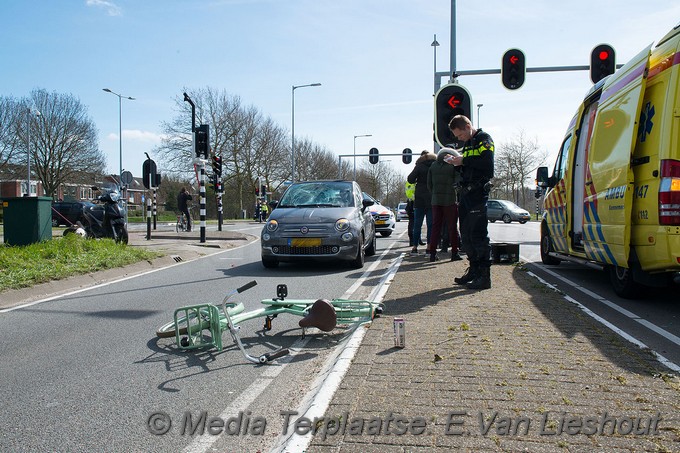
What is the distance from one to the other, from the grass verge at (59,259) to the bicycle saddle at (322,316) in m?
4.74

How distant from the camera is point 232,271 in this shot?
33.3 feet

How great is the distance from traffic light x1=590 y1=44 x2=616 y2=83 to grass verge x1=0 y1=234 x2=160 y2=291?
12211 millimetres

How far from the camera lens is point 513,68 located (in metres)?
14.7

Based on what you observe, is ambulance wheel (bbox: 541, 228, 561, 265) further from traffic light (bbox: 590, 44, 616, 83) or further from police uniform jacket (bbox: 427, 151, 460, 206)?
traffic light (bbox: 590, 44, 616, 83)

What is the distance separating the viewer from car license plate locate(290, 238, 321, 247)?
982 cm

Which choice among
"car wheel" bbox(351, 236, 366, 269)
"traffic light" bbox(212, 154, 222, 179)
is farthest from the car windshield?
"traffic light" bbox(212, 154, 222, 179)

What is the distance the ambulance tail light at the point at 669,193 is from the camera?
5.49 metres

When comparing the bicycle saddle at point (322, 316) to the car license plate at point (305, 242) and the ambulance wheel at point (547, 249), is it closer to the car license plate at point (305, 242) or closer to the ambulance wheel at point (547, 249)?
the car license plate at point (305, 242)

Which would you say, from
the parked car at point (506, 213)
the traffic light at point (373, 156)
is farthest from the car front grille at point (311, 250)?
the traffic light at point (373, 156)

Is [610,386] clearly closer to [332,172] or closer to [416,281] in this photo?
[416,281]

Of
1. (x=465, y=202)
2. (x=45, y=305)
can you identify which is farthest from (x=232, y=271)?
(x=465, y=202)

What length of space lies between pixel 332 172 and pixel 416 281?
207 feet

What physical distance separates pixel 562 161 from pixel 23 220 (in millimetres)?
10712

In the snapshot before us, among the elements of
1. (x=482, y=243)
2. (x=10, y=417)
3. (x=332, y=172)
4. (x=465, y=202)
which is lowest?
(x=10, y=417)
